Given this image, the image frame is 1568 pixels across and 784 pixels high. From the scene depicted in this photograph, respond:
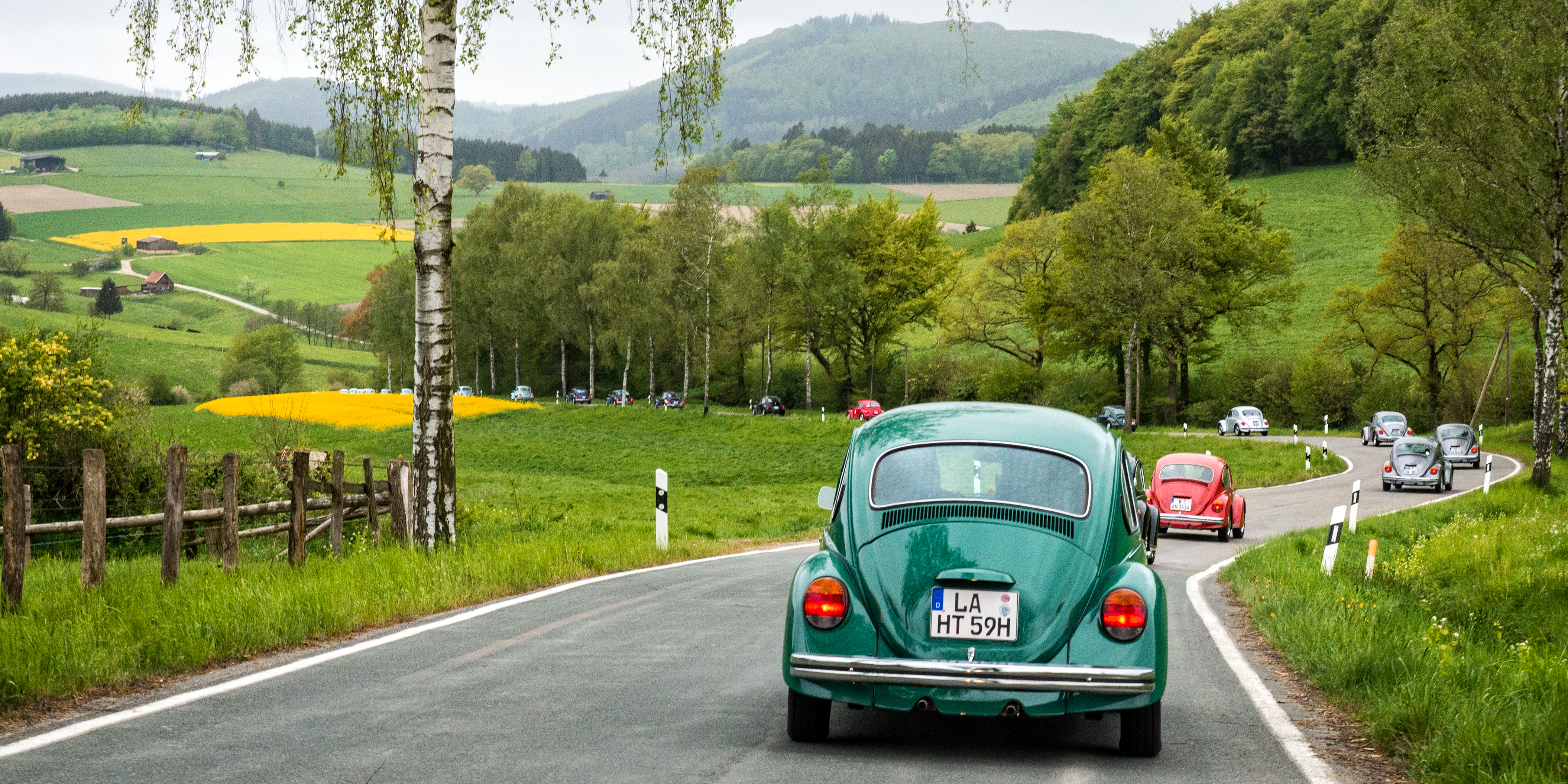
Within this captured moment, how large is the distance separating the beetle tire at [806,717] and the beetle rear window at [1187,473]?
57.7 feet

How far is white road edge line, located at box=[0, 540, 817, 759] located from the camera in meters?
5.37

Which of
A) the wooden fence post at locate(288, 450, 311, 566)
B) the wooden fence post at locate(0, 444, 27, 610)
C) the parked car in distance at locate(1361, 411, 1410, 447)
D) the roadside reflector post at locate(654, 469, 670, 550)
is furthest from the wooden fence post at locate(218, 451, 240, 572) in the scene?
the parked car in distance at locate(1361, 411, 1410, 447)

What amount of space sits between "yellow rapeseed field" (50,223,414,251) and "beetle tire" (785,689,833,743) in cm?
15318

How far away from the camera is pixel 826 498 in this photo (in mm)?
7148

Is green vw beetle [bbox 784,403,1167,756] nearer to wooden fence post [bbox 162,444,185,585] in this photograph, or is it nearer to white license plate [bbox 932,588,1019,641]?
white license plate [bbox 932,588,1019,641]

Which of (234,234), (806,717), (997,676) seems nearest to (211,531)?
(806,717)

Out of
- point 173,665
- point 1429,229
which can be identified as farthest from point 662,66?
point 1429,229

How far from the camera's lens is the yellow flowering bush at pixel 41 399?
22766 mm

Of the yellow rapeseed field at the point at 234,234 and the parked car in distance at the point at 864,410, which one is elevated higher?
the yellow rapeseed field at the point at 234,234

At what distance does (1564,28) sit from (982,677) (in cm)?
2961

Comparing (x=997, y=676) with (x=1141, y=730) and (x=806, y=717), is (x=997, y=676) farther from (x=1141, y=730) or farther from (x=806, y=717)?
(x=806, y=717)

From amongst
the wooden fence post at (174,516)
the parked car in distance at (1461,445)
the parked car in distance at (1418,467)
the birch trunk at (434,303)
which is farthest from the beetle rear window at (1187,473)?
the parked car in distance at (1461,445)

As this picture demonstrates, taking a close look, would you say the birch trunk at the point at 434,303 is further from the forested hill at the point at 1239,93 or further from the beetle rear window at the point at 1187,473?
the forested hill at the point at 1239,93

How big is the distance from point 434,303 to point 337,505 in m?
2.31
